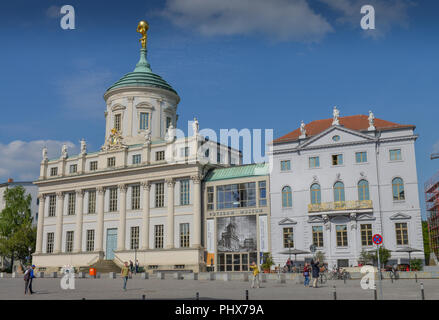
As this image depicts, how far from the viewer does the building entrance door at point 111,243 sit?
66688 millimetres

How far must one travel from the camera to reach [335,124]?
5459 cm

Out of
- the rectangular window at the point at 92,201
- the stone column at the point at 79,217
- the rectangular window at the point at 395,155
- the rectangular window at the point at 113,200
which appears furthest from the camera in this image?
the rectangular window at the point at 92,201

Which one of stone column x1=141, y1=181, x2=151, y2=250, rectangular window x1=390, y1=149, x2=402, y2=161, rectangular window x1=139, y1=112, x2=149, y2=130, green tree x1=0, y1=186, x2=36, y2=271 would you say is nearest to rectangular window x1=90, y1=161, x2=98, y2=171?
rectangular window x1=139, y1=112, x2=149, y2=130

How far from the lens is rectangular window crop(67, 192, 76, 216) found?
71750 millimetres

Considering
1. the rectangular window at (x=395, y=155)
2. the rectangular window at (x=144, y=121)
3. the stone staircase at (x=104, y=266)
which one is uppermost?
the rectangular window at (x=144, y=121)

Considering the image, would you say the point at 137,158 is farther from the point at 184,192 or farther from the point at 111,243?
the point at 111,243

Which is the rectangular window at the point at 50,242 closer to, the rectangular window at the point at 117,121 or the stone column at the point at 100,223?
the stone column at the point at 100,223

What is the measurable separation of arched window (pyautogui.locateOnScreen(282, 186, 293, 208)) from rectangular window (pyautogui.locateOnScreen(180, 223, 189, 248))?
12.8 m

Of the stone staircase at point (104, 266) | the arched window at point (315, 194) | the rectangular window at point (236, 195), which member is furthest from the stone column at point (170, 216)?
the arched window at point (315, 194)

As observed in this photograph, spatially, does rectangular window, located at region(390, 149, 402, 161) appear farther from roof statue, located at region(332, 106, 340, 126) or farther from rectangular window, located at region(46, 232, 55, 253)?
rectangular window, located at region(46, 232, 55, 253)

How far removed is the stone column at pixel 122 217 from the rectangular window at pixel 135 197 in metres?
0.94

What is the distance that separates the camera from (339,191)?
53.6 meters
